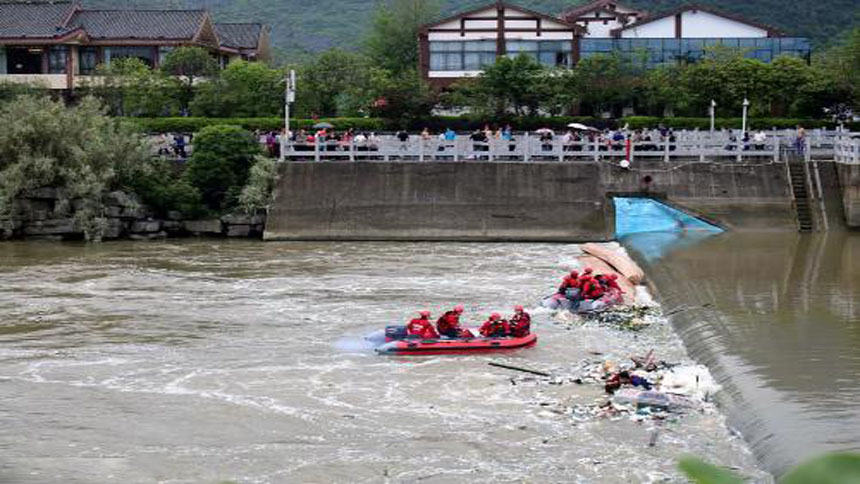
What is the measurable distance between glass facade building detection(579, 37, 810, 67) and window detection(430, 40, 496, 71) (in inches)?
172

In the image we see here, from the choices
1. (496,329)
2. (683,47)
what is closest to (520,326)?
(496,329)

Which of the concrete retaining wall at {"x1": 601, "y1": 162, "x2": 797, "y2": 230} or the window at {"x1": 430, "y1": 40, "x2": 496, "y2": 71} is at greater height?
the window at {"x1": 430, "y1": 40, "x2": 496, "y2": 71}

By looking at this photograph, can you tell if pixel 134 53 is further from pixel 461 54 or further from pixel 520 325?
pixel 520 325

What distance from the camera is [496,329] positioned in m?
A: 17.0

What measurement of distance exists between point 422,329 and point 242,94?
102 ft

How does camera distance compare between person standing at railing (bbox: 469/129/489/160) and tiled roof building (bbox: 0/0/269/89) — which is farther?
tiled roof building (bbox: 0/0/269/89)

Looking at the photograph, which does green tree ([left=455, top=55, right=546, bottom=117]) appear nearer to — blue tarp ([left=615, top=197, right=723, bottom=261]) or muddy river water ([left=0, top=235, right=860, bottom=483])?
blue tarp ([left=615, top=197, right=723, bottom=261])

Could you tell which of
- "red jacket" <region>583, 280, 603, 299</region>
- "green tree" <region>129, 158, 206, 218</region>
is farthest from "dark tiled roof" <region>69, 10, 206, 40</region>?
"red jacket" <region>583, 280, 603, 299</region>

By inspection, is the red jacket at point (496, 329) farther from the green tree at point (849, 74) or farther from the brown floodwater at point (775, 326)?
the green tree at point (849, 74)

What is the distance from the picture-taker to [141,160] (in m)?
33.1

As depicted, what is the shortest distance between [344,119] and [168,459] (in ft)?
107

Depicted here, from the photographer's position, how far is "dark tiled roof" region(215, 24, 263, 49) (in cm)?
5986

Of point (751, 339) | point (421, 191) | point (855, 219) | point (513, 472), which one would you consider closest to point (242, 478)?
point (513, 472)

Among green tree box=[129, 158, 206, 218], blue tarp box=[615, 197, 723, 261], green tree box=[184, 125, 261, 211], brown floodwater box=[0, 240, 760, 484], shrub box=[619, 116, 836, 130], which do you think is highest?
shrub box=[619, 116, 836, 130]
